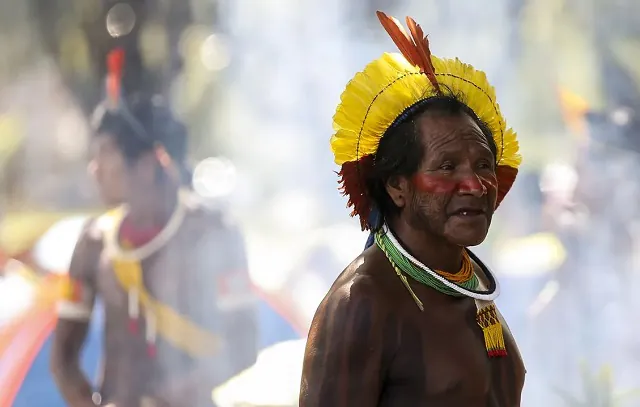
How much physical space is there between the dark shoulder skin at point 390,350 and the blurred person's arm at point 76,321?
2491 mm

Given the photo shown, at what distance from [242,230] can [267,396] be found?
30.6 inches

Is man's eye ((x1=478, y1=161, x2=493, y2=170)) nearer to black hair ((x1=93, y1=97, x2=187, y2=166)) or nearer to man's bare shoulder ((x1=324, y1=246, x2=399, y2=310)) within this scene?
man's bare shoulder ((x1=324, y1=246, x2=399, y2=310))

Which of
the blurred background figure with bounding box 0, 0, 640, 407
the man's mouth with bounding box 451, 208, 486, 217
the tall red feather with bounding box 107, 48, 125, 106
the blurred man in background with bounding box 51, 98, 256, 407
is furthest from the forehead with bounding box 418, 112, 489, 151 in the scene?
the tall red feather with bounding box 107, 48, 125, 106

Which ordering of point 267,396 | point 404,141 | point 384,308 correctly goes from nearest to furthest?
point 384,308 < point 404,141 < point 267,396

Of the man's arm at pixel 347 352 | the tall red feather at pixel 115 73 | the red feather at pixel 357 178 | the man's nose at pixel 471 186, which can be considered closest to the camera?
the man's arm at pixel 347 352

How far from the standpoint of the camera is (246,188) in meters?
3.66

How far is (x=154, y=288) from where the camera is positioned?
11.8 feet

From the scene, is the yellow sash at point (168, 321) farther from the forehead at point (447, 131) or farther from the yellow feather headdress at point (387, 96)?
the forehead at point (447, 131)

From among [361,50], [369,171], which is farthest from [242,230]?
[369,171]

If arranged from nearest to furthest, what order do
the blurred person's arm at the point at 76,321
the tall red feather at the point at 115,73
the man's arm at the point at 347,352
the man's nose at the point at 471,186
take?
the man's arm at the point at 347,352
the man's nose at the point at 471,186
the blurred person's arm at the point at 76,321
the tall red feather at the point at 115,73

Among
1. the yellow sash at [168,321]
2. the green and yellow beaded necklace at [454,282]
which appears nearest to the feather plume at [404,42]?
the green and yellow beaded necklace at [454,282]

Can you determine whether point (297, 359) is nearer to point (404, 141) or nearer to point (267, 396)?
point (267, 396)

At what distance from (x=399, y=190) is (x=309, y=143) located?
7.35ft

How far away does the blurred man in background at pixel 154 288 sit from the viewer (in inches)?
141
